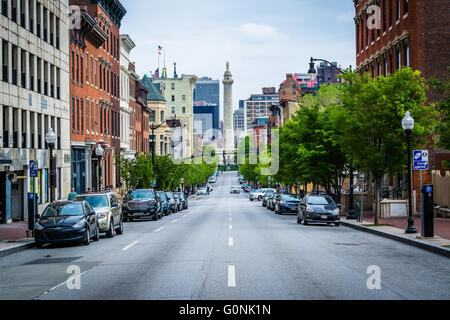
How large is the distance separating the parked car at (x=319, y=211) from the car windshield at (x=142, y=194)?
388 inches

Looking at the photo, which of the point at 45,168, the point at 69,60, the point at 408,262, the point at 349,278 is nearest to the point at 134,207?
the point at 45,168

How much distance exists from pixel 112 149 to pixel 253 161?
301 feet

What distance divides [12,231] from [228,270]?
690 inches

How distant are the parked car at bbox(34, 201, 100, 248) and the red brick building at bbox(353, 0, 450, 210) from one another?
819 inches

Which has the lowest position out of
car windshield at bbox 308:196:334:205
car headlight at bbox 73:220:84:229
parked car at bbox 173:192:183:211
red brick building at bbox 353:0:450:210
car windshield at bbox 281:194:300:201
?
parked car at bbox 173:192:183:211

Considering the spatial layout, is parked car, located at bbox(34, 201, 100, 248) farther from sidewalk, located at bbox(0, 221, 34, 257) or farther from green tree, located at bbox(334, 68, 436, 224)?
green tree, located at bbox(334, 68, 436, 224)

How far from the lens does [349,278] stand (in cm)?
1389

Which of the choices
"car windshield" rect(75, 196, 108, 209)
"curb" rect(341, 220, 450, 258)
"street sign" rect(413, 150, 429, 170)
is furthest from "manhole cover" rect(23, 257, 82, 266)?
"street sign" rect(413, 150, 429, 170)

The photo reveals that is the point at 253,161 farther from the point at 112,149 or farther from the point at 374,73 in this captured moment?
the point at 374,73

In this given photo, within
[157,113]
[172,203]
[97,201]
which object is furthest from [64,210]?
[157,113]

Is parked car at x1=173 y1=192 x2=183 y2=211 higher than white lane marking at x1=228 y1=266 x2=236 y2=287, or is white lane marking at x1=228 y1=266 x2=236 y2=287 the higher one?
white lane marking at x1=228 y1=266 x2=236 y2=287

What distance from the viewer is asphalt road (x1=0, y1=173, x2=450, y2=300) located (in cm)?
1226

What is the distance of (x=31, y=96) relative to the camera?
131ft

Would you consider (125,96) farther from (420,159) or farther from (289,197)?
(420,159)
